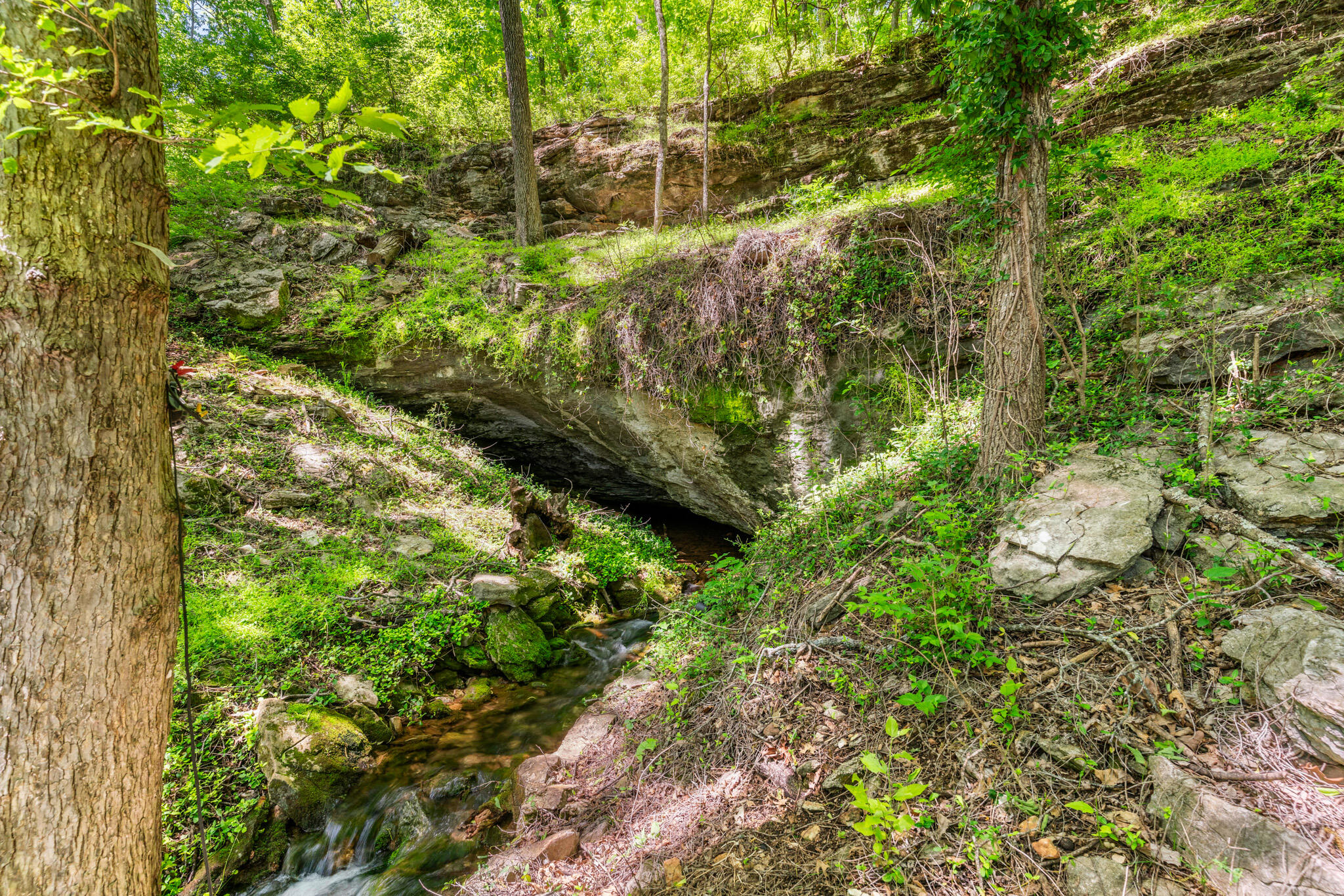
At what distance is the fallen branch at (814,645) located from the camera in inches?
120

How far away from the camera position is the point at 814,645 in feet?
10.4

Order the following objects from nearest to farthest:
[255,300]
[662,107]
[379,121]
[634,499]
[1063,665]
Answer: [379,121]
[1063,665]
[255,300]
[662,107]
[634,499]

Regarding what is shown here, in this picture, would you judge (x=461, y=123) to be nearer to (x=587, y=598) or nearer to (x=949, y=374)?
(x=587, y=598)

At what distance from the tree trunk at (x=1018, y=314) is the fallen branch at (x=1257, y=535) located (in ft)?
2.69

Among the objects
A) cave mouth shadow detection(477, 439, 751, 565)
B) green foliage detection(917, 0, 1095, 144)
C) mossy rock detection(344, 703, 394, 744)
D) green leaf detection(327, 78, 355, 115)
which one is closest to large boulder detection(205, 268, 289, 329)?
cave mouth shadow detection(477, 439, 751, 565)

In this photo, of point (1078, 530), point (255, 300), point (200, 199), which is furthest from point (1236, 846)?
point (200, 199)

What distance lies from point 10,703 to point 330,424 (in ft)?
22.3

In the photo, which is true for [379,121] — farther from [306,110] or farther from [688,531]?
[688,531]

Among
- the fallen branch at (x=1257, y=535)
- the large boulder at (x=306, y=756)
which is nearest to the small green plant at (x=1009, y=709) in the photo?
the fallen branch at (x=1257, y=535)

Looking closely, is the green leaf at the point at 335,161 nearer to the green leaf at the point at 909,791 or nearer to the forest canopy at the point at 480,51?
the green leaf at the point at 909,791

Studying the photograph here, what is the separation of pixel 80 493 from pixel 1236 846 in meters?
3.86

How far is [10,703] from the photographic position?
140 cm

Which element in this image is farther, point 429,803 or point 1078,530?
point 429,803

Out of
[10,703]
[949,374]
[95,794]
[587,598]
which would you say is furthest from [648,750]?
[949,374]
